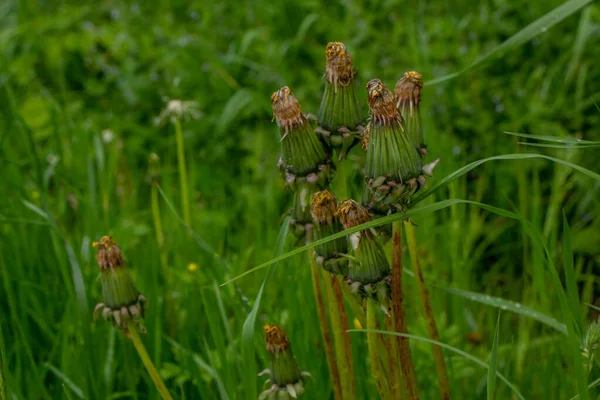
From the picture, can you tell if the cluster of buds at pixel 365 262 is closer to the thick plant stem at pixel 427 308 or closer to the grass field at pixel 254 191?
the grass field at pixel 254 191

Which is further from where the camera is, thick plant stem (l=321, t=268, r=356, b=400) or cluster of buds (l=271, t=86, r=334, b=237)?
thick plant stem (l=321, t=268, r=356, b=400)

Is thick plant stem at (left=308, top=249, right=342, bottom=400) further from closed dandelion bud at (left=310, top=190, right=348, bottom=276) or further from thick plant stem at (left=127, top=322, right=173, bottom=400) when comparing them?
thick plant stem at (left=127, top=322, right=173, bottom=400)

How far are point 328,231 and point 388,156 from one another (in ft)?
0.72

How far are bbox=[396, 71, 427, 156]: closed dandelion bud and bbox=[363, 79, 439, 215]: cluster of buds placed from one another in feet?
0.52

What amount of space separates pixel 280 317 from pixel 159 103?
2.04 metres

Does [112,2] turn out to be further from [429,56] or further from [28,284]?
[28,284]

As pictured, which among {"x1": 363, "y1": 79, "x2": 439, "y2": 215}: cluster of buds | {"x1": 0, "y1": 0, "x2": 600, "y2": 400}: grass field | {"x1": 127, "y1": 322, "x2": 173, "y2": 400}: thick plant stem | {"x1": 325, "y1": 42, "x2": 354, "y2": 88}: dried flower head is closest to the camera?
{"x1": 363, "y1": 79, "x2": 439, "y2": 215}: cluster of buds

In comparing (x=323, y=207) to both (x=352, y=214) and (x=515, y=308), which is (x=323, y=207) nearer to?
(x=352, y=214)

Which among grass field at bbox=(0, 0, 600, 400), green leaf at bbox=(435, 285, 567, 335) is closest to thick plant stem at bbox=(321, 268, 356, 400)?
grass field at bbox=(0, 0, 600, 400)

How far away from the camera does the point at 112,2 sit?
481cm

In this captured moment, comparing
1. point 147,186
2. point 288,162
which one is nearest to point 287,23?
point 147,186

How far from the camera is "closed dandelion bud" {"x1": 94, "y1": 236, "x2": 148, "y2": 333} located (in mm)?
1437

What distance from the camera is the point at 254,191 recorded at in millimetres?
2822

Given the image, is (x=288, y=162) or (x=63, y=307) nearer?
(x=288, y=162)
